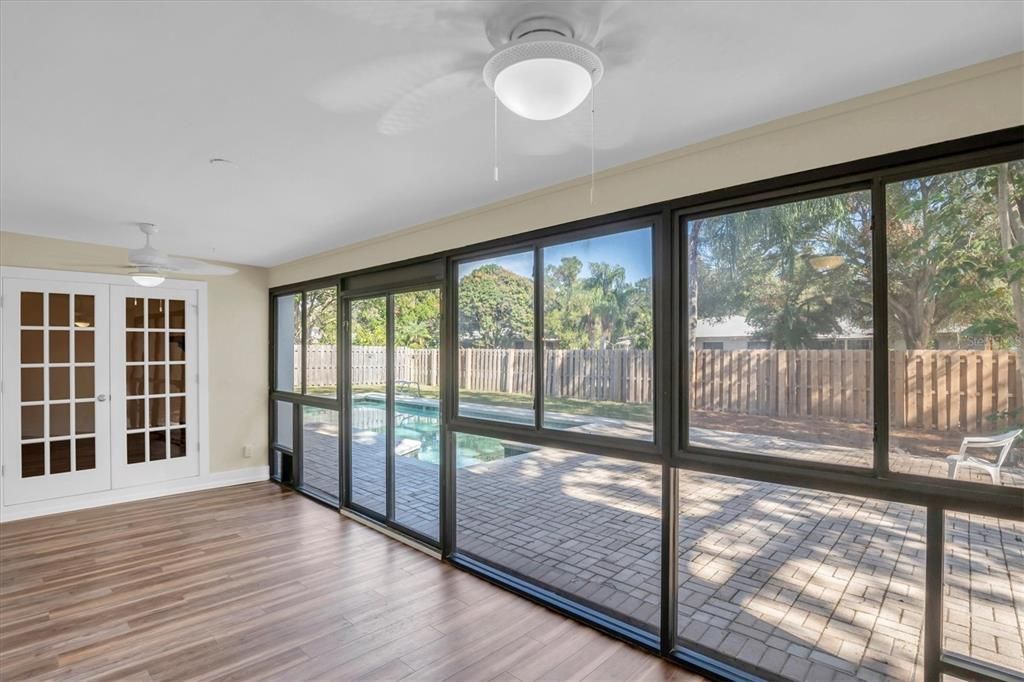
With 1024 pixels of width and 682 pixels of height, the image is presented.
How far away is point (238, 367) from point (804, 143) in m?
5.92

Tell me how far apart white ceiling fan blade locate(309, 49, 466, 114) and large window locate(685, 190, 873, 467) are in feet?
4.82

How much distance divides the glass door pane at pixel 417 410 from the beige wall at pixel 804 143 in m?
1.06

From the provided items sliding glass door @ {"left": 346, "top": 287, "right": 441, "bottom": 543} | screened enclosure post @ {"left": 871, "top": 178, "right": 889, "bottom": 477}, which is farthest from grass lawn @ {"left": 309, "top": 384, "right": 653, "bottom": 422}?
screened enclosure post @ {"left": 871, "top": 178, "right": 889, "bottom": 477}

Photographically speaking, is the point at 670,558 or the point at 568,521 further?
the point at 568,521

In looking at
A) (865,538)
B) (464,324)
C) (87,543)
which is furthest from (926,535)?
(87,543)

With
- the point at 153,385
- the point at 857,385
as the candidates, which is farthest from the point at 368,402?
the point at 857,385

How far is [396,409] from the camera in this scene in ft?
14.7

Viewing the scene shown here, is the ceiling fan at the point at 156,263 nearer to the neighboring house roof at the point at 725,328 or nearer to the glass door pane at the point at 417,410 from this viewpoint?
the glass door pane at the point at 417,410

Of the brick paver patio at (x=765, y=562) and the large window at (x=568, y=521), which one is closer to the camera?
Answer: the brick paver patio at (x=765, y=562)

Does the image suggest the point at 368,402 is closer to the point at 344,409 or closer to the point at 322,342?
the point at 344,409

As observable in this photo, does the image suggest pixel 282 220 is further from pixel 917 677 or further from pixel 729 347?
pixel 917 677

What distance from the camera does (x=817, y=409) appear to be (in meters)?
2.20

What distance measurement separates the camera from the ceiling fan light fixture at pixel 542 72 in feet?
4.59

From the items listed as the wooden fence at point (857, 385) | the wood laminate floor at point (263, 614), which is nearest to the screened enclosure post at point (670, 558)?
the wood laminate floor at point (263, 614)
